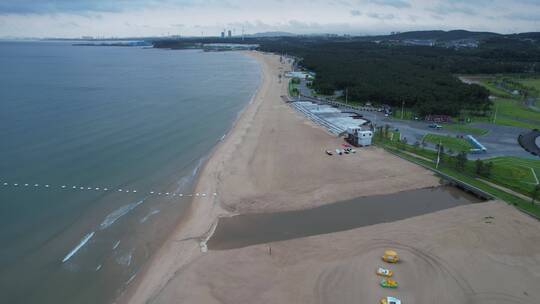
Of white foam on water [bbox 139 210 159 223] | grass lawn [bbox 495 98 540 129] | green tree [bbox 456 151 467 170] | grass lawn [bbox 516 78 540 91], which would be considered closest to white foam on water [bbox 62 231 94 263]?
white foam on water [bbox 139 210 159 223]

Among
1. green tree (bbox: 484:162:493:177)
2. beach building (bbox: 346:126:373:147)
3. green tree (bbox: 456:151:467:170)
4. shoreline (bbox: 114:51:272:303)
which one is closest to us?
shoreline (bbox: 114:51:272:303)

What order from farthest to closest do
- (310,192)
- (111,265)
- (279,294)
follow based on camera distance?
(310,192), (111,265), (279,294)

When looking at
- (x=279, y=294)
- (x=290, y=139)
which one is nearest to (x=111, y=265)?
(x=279, y=294)

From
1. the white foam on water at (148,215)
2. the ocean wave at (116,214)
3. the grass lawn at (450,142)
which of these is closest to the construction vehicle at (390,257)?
the white foam on water at (148,215)

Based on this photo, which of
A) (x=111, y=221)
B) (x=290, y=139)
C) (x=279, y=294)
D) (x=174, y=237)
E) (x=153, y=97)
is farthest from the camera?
(x=153, y=97)

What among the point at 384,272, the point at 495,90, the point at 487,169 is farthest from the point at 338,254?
the point at 495,90

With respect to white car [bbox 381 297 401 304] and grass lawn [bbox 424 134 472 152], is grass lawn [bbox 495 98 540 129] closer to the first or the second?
grass lawn [bbox 424 134 472 152]

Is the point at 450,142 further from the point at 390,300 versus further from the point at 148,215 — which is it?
the point at 148,215

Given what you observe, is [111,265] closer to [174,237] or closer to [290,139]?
[174,237]

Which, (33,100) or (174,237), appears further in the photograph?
(33,100)
